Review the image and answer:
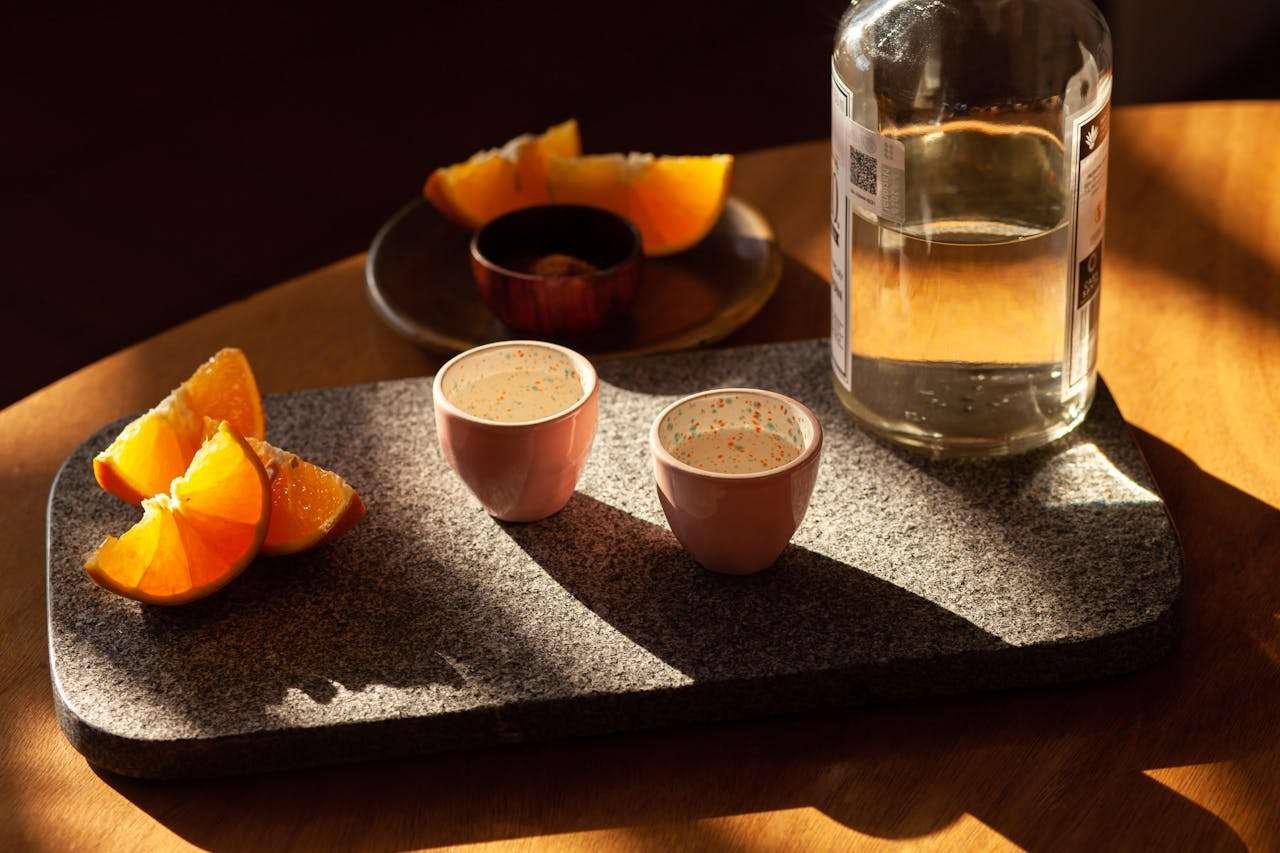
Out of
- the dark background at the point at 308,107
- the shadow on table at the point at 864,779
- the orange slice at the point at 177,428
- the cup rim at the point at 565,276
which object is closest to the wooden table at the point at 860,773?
the shadow on table at the point at 864,779

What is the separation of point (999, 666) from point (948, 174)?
0.32 metres

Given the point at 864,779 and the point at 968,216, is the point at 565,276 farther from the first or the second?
the point at 864,779

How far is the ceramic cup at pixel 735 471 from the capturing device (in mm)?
752

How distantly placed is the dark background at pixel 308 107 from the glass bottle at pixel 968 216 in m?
1.44

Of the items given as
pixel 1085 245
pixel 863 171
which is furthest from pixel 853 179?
pixel 1085 245

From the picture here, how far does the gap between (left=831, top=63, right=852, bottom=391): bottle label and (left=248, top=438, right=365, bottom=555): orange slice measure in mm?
316

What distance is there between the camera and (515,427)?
0.79 meters

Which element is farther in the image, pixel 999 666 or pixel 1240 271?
pixel 1240 271

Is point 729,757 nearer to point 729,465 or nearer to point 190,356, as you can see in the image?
point 729,465

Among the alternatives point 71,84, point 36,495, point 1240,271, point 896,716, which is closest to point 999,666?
point 896,716

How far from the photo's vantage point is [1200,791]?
68cm

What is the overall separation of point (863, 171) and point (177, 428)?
43cm

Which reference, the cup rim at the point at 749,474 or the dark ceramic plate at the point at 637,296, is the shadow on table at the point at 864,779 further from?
the dark ceramic plate at the point at 637,296

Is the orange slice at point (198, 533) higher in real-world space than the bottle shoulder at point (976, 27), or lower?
lower
